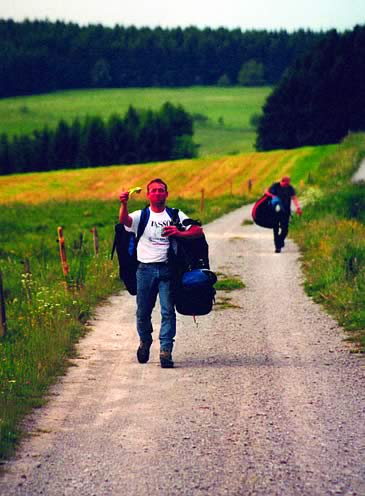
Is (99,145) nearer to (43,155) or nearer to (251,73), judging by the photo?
(43,155)

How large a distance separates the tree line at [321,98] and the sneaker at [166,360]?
8039 cm

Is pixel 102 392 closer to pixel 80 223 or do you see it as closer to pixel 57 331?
pixel 57 331

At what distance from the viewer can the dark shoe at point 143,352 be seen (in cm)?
1035

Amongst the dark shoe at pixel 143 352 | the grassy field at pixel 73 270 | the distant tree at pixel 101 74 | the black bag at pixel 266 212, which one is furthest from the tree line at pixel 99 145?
the dark shoe at pixel 143 352

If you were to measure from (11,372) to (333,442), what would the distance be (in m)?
3.68

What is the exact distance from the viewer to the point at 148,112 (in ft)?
411

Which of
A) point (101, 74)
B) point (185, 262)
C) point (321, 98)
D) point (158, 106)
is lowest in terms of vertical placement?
point (158, 106)

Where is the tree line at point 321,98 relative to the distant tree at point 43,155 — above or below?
above

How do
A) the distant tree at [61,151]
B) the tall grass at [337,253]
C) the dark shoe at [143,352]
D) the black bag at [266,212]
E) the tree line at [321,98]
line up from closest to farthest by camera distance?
1. the dark shoe at [143,352]
2. the tall grass at [337,253]
3. the black bag at [266,212]
4. the tree line at [321,98]
5. the distant tree at [61,151]

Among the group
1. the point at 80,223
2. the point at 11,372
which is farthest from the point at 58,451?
the point at 80,223

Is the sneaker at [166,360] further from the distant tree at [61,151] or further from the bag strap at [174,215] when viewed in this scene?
the distant tree at [61,151]

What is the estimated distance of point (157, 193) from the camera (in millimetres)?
9938

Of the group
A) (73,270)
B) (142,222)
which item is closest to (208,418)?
(142,222)

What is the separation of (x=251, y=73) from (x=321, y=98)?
89915 millimetres
